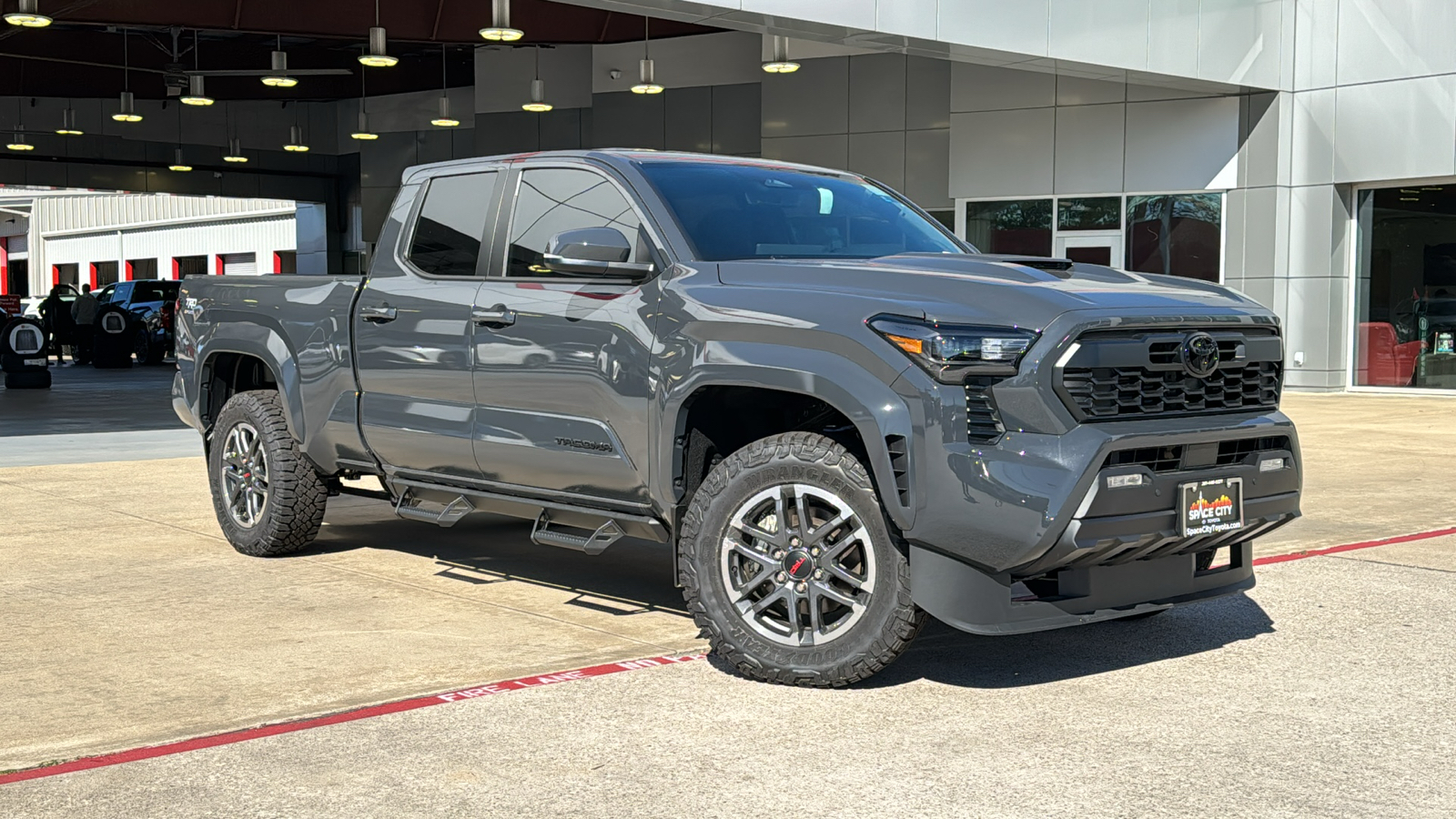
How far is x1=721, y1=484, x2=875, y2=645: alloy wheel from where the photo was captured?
5.38 metres

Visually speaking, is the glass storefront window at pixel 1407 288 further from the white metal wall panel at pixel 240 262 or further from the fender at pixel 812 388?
the white metal wall panel at pixel 240 262

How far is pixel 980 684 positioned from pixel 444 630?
2.24 m

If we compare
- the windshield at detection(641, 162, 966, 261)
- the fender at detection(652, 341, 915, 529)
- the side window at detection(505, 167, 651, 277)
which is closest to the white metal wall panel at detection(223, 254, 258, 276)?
the side window at detection(505, 167, 651, 277)

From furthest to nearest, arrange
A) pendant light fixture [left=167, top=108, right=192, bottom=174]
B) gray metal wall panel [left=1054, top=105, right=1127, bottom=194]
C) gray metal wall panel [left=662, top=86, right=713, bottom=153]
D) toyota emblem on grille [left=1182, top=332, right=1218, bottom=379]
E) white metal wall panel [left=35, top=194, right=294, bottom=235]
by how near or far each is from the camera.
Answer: white metal wall panel [left=35, top=194, right=294, bottom=235]
pendant light fixture [left=167, top=108, right=192, bottom=174]
gray metal wall panel [left=662, top=86, right=713, bottom=153]
gray metal wall panel [left=1054, top=105, right=1127, bottom=194]
toyota emblem on grille [left=1182, top=332, right=1218, bottom=379]

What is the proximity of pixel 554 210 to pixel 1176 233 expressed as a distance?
21698 millimetres

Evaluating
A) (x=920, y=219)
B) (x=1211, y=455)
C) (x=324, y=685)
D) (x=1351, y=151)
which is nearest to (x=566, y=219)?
(x=920, y=219)

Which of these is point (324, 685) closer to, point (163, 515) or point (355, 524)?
point (355, 524)

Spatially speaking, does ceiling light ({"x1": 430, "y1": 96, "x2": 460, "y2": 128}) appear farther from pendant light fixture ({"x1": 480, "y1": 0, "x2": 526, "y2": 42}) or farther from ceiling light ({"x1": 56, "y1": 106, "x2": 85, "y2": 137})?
ceiling light ({"x1": 56, "y1": 106, "x2": 85, "y2": 137})

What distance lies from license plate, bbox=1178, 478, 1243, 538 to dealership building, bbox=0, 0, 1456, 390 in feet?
43.7

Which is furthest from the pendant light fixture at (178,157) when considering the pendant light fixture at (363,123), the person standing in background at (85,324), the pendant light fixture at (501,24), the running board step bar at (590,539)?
the running board step bar at (590,539)

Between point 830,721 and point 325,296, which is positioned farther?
point 325,296

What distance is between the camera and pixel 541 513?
666cm

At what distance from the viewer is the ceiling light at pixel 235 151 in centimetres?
4162

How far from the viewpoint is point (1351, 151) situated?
82.8ft
